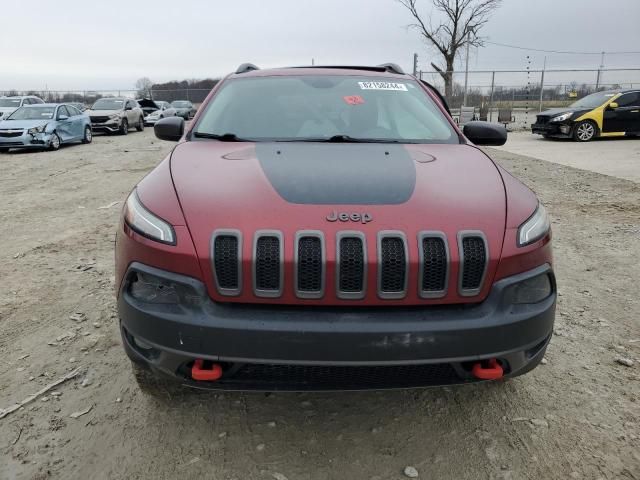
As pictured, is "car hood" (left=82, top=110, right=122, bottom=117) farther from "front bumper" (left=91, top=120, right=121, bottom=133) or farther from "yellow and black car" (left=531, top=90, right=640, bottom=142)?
"yellow and black car" (left=531, top=90, right=640, bottom=142)

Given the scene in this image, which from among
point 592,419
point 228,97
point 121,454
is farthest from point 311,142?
point 592,419

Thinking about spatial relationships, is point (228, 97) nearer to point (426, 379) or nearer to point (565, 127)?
→ point (426, 379)

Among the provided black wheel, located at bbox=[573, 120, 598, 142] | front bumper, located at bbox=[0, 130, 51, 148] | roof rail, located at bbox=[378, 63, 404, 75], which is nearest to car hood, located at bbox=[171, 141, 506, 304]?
roof rail, located at bbox=[378, 63, 404, 75]

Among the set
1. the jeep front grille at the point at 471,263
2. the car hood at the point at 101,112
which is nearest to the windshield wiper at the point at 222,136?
the jeep front grille at the point at 471,263

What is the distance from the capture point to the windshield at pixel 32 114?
14.5 m

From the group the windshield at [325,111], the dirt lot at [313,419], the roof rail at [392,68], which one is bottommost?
Result: the dirt lot at [313,419]

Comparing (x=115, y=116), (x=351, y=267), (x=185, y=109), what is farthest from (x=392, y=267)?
(x=185, y=109)

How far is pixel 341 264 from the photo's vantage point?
5.83ft

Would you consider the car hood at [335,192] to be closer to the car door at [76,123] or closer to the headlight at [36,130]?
the headlight at [36,130]

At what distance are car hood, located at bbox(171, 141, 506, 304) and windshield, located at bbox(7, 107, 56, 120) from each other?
14259 millimetres

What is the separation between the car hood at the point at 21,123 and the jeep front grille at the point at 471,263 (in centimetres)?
1480

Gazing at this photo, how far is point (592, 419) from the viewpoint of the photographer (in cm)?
235

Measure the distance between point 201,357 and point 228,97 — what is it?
1975 millimetres

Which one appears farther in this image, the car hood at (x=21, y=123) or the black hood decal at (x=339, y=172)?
the car hood at (x=21, y=123)
